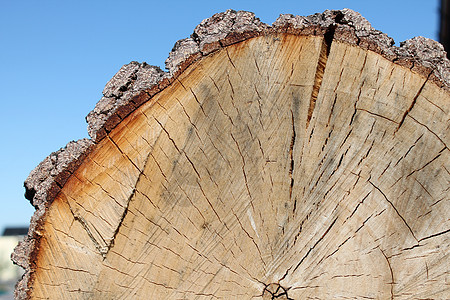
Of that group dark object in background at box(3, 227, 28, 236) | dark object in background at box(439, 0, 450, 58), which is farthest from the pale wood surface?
dark object in background at box(3, 227, 28, 236)

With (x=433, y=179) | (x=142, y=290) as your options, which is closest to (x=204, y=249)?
(x=142, y=290)

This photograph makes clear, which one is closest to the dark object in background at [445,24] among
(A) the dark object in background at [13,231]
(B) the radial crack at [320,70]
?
(B) the radial crack at [320,70]

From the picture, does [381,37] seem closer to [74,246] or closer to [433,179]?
[433,179]

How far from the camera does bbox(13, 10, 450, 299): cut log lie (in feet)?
6.14

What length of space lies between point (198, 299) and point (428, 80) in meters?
1.25

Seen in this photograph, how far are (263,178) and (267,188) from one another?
0.14ft

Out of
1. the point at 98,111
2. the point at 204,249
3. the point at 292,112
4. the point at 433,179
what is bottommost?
the point at 433,179

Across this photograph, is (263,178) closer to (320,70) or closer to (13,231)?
(320,70)

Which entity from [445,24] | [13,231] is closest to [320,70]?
[445,24]

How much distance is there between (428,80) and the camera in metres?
1.89

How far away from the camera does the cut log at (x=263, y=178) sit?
1870 mm

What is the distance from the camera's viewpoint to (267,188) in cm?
194

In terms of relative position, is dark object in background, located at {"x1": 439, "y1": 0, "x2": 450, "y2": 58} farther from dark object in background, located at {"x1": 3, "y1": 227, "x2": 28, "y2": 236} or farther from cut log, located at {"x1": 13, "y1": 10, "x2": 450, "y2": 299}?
dark object in background, located at {"x1": 3, "y1": 227, "x2": 28, "y2": 236}

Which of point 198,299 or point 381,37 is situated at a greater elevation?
point 381,37
